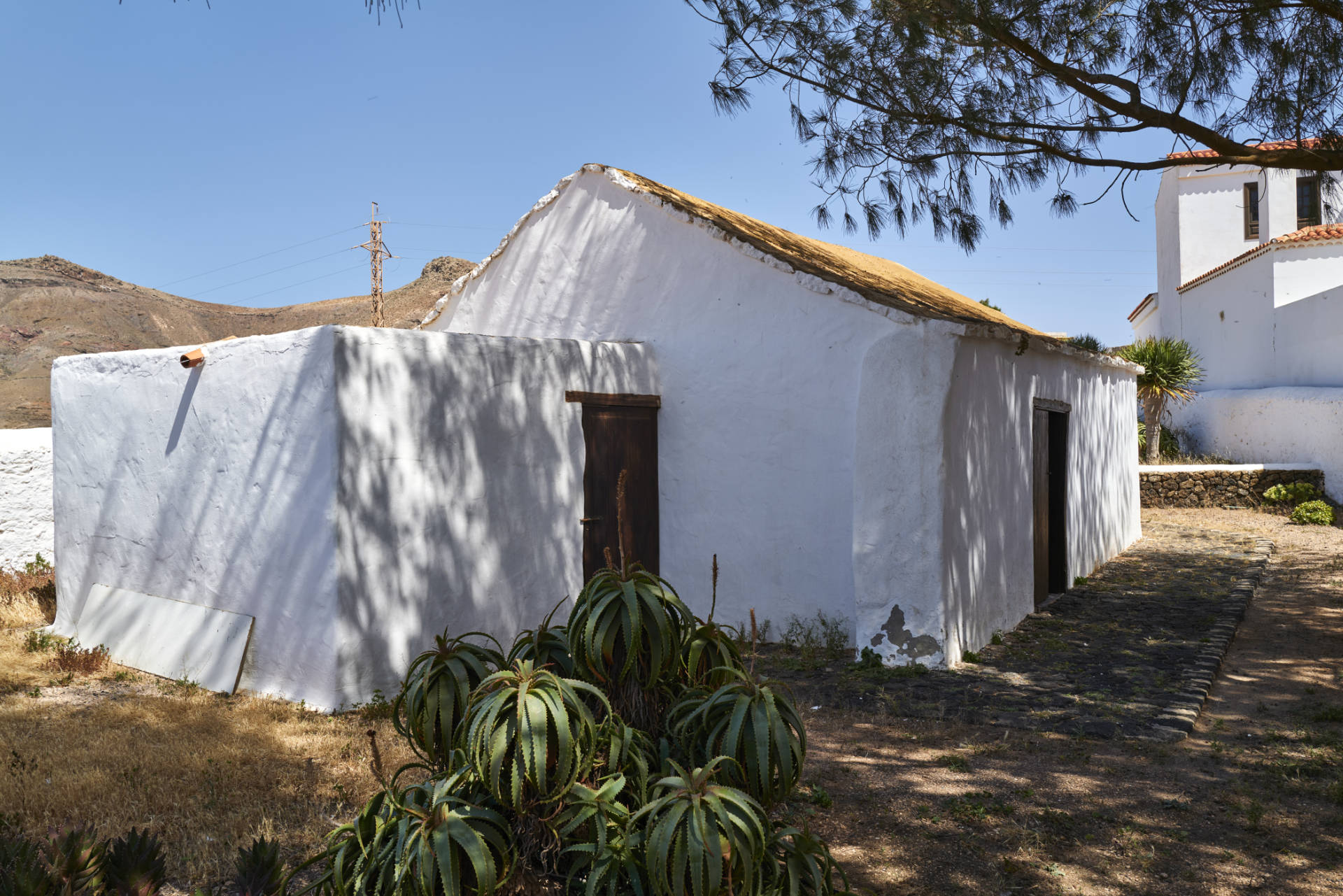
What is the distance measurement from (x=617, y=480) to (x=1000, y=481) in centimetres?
334

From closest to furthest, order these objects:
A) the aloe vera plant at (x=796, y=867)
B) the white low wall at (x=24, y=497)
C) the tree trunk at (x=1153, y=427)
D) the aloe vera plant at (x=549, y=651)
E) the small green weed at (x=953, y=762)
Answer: the aloe vera plant at (x=796, y=867)
the aloe vera plant at (x=549, y=651)
the small green weed at (x=953, y=762)
the white low wall at (x=24, y=497)
the tree trunk at (x=1153, y=427)

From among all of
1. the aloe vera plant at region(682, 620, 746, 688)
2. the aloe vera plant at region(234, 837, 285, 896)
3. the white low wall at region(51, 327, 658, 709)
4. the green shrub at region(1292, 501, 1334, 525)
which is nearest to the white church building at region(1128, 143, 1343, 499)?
the green shrub at region(1292, 501, 1334, 525)

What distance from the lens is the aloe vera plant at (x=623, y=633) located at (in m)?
2.63

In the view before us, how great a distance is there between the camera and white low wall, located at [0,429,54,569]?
30.0 ft

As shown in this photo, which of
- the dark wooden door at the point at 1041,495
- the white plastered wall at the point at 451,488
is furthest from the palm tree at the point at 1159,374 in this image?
the white plastered wall at the point at 451,488

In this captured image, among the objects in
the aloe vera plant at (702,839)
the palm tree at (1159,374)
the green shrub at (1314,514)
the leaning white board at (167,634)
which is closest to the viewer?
the aloe vera plant at (702,839)

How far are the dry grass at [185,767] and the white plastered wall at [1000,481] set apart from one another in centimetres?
429

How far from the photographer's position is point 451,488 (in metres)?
6.11

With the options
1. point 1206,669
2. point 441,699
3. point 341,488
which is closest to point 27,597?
point 341,488

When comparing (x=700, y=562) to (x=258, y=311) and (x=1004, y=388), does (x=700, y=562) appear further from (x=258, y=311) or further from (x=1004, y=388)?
(x=258, y=311)

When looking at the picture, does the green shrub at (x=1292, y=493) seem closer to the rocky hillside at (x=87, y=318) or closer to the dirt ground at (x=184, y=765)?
the dirt ground at (x=184, y=765)

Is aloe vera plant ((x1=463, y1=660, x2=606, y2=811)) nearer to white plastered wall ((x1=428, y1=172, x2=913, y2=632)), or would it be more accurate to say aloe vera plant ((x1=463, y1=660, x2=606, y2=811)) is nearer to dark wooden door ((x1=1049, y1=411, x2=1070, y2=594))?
white plastered wall ((x1=428, y1=172, x2=913, y2=632))

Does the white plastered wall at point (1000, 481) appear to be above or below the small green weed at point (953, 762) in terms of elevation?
above

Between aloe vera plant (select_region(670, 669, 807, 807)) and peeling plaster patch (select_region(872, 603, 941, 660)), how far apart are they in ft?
13.0
